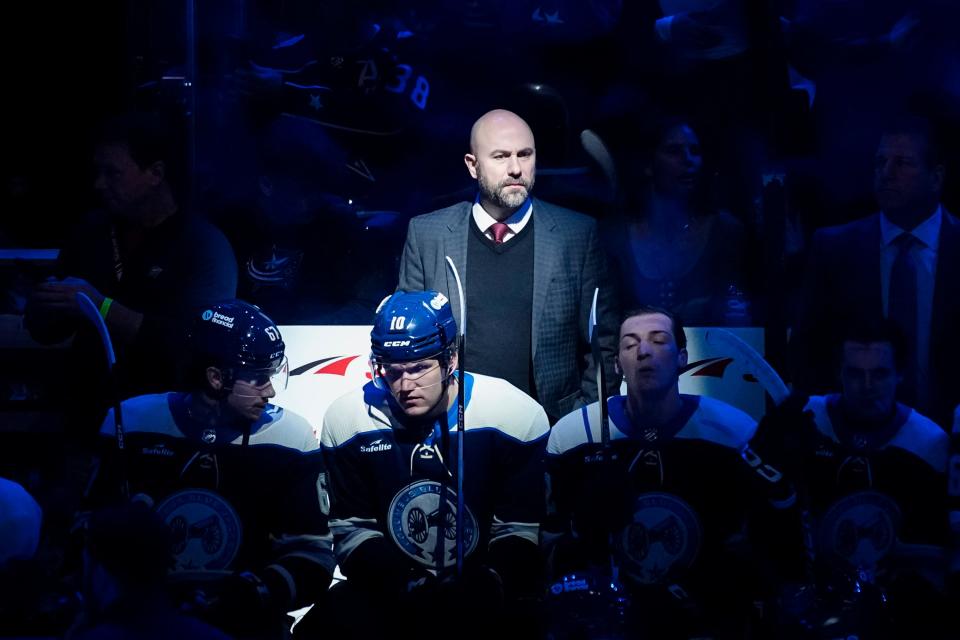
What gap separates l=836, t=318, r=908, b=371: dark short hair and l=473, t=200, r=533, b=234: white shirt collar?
1157 millimetres

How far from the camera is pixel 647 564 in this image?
401 centimetres

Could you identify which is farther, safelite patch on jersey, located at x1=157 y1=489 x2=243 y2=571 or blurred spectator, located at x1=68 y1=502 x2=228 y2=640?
safelite patch on jersey, located at x1=157 y1=489 x2=243 y2=571

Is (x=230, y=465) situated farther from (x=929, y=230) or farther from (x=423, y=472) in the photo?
(x=929, y=230)

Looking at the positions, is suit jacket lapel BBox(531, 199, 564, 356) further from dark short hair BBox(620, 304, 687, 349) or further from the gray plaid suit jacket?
dark short hair BBox(620, 304, 687, 349)

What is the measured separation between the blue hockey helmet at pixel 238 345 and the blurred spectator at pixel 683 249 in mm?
1294

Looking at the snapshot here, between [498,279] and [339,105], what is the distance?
1.11 m

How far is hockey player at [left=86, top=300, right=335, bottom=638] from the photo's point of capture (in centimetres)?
403

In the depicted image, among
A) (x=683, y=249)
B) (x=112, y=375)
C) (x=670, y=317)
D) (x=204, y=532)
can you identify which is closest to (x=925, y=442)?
(x=670, y=317)

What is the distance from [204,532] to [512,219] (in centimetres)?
150

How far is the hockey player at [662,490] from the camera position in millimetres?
3883

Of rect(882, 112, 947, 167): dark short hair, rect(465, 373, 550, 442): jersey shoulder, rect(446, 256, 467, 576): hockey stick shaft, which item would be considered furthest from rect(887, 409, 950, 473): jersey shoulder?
rect(446, 256, 467, 576): hockey stick shaft

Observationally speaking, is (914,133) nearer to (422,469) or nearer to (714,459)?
(714,459)

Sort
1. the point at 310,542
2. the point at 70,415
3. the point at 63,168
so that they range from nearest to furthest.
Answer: the point at 310,542, the point at 70,415, the point at 63,168

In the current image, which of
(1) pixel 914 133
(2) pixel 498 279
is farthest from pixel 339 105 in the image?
(1) pixel 914 133
